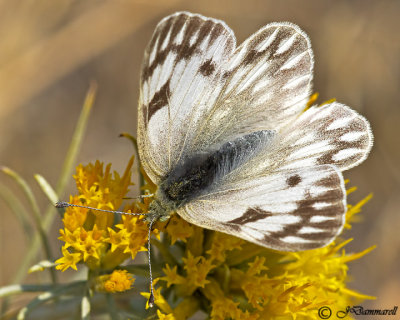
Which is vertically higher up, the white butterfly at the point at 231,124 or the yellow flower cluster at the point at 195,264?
the white butterfly at the point at 231,124

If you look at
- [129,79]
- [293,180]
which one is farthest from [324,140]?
[129,79]

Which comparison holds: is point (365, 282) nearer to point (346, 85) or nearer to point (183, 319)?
point (346, 85)

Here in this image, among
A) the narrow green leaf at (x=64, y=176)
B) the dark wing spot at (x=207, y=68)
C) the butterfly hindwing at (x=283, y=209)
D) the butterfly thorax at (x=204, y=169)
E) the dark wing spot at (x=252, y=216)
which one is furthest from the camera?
the narrow green leaf at (x=64, y=176)

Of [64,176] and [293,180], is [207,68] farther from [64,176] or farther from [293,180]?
[64,176]

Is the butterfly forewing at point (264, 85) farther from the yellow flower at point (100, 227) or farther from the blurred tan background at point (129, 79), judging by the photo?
the blurred tan background at point (129, 79)

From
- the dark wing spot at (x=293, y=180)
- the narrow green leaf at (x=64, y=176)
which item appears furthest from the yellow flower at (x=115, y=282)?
the dark wing spot at (x=293, y=180)

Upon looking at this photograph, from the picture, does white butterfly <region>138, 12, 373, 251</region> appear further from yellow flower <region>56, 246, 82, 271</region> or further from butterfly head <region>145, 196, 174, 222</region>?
yellow flower <region>56, 246, 82, 271</region>

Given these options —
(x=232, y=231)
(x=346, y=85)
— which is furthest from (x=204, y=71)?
(x=346, y=85)

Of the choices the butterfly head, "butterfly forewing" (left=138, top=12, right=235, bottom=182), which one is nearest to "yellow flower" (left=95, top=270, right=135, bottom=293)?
the butterfly head

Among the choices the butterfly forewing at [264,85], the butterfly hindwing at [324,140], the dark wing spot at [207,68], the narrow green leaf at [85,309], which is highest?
the dark wing spot at [207,68]
